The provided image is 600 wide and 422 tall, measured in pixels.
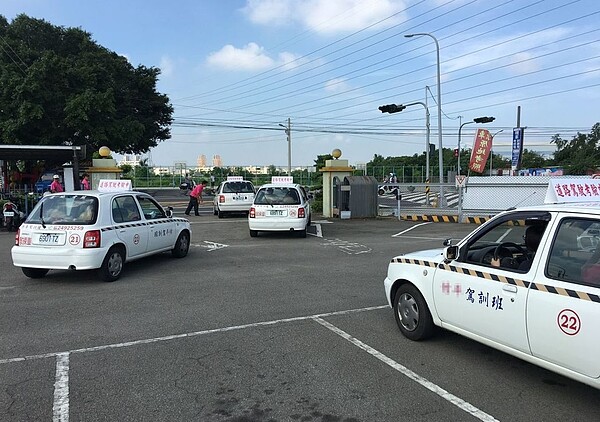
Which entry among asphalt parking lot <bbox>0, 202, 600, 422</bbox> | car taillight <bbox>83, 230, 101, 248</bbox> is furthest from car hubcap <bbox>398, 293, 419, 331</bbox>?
car taillight <bbox>83, 230, 101, 248</bbox>

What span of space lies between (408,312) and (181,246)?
261 inches

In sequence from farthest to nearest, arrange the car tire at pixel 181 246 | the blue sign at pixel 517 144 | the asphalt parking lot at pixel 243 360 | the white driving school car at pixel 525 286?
1. the blue sign at pixel 517 144
2. the car tire at pixel 181 246
3. the asphalt parking lot at pixel 243 360
4. the white driving school car at pixel 525 286

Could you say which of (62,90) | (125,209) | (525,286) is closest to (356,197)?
(125,209)

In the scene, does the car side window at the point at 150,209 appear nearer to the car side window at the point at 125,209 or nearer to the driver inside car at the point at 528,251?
the car side window at the point at 125,209

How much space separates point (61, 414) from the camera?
361 centimetres

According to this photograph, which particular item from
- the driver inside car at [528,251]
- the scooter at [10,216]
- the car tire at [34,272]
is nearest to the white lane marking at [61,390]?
the driver inside car at [528,251]

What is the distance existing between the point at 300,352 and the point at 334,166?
16.9m

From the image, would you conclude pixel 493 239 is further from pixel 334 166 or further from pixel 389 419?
pixel 334 166

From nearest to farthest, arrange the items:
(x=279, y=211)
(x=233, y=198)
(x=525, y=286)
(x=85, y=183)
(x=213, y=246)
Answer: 1. (x=525, y=286)
2. (x=213, y=246)
3. (x=279, y=211)
4. (x=85, y=183)
5. (x=233, y=198)

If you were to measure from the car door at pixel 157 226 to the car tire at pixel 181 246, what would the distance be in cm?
22

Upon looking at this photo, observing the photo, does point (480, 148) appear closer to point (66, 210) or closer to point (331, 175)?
point (331, 175)

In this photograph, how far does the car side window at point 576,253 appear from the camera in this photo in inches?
139

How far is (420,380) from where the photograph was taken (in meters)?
4.20

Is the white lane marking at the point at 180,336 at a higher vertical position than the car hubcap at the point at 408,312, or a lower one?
lower
